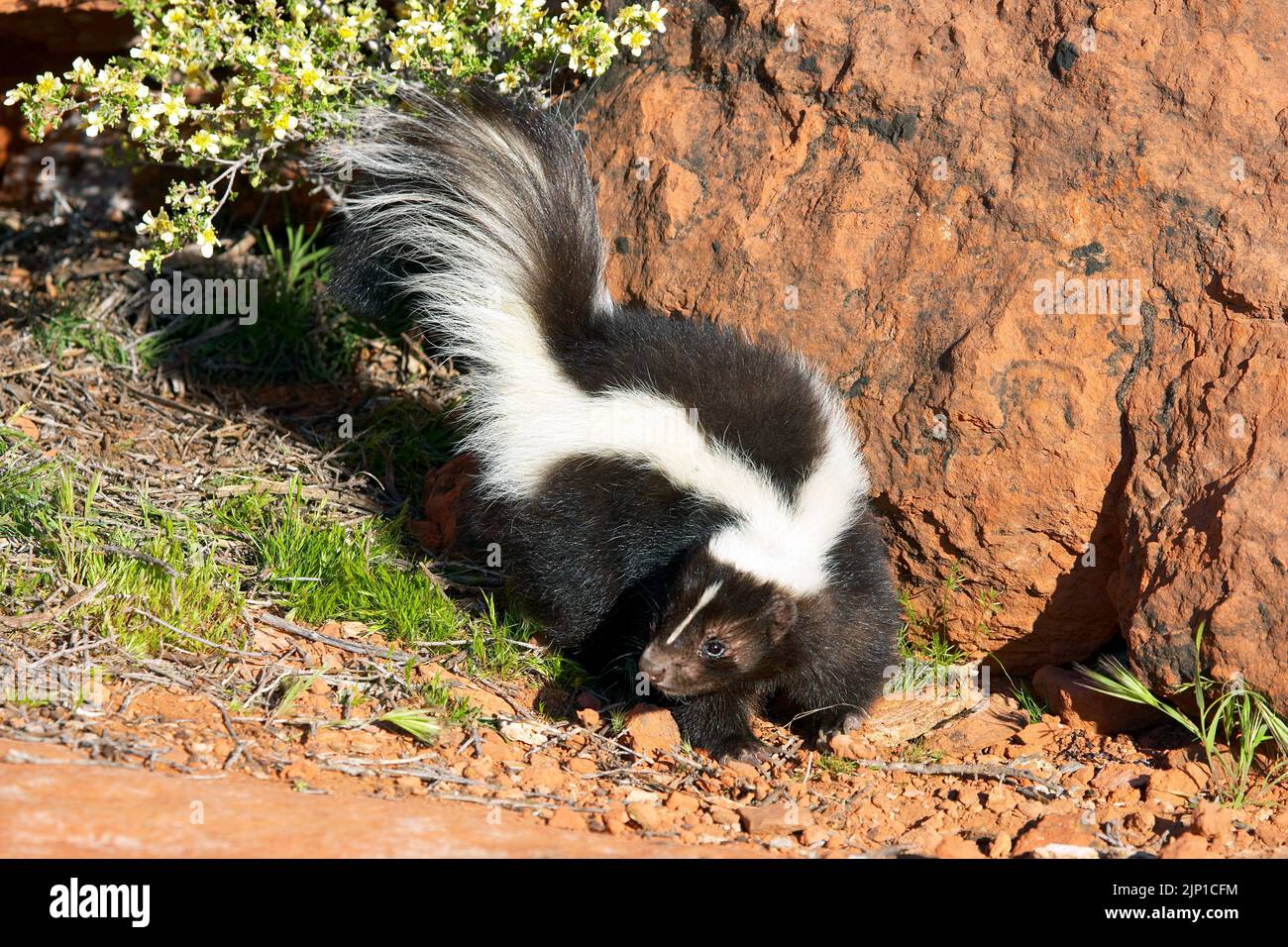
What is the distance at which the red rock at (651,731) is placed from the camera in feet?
14.6

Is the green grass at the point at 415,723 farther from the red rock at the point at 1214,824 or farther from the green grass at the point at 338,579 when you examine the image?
the red rock at the point at 1214,824

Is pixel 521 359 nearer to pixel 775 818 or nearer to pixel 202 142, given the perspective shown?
pixel 202 142

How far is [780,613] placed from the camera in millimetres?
4320

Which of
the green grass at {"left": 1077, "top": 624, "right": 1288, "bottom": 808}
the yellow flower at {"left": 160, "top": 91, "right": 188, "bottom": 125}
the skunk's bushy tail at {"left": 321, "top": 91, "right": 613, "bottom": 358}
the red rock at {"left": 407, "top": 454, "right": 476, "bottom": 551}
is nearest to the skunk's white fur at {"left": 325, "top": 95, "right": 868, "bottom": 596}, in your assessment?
the skunk's bushy tail at {"left": 321, "top": 91, "right": 613, "bottom": 358}

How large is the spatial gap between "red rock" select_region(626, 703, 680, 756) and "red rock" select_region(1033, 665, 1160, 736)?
143 cm

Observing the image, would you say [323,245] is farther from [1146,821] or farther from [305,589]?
[1146,821]

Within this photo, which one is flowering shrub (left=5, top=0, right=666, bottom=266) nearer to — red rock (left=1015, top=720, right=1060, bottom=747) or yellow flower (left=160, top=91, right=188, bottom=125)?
yellow flower (left=160, top=91, right=188, bottom=125)

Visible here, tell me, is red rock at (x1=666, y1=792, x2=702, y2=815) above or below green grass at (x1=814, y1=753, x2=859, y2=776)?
above

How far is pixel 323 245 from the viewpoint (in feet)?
21.5

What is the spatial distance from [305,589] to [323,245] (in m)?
2.47

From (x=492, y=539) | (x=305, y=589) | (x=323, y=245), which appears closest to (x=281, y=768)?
(x=305, y=589)

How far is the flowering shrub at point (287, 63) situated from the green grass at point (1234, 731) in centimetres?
316

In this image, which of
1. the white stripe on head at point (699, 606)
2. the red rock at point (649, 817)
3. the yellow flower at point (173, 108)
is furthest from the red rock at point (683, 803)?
the yellow flower at point (173, 108)

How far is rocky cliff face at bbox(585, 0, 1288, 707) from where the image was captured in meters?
4.36
